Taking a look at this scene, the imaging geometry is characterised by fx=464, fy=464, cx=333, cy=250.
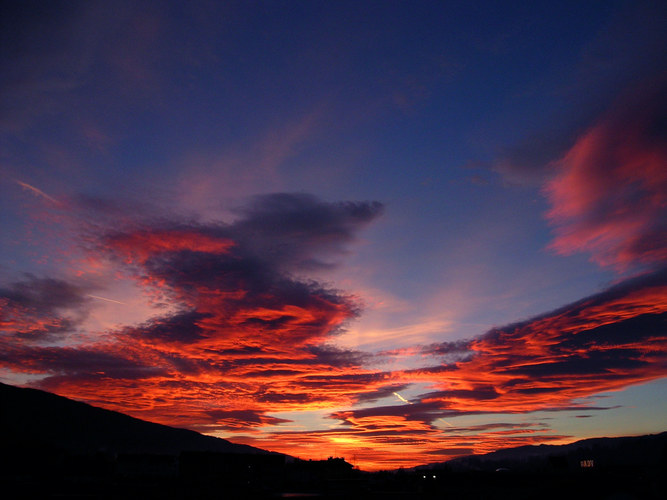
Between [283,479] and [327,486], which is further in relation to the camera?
[283,479]

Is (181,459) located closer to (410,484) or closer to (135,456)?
(135,456)

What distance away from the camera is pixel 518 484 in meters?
71.5

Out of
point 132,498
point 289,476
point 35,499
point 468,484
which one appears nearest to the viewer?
point 35,499

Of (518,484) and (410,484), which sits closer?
(518,484)

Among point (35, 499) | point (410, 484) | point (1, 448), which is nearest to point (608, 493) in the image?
point (410, 484)

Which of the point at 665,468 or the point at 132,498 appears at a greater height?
the point at 665,468

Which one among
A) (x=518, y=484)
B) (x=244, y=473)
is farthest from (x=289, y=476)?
(x=518, y=484)

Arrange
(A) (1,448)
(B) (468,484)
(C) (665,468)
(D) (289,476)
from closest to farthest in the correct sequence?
(C) (665,468), (B) (468,484), (D) (289,476), (A) (1,448)

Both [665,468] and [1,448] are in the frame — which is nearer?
[665,468]

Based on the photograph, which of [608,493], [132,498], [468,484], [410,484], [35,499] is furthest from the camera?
[410,484]

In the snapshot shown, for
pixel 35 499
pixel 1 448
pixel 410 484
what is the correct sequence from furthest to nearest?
pixel 1 448 < pixel 410 484 < pixel 35 499

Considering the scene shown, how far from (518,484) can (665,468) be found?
67.5ft

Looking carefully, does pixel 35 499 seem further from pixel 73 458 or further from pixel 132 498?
pixel 73 458

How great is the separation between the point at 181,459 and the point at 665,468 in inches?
3519
